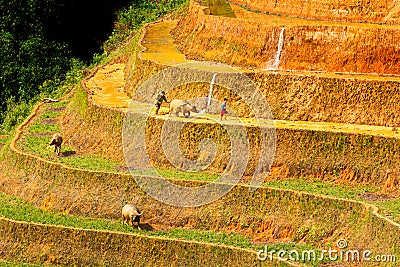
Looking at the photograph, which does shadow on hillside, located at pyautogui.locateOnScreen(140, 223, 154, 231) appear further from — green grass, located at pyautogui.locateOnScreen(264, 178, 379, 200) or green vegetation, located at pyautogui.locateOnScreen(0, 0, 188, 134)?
green vegetation, located at pyautogui.locateOnScreen(0, 0, 188, 134)

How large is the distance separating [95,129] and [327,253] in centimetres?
1280

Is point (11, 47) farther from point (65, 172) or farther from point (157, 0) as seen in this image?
point (65, 172)

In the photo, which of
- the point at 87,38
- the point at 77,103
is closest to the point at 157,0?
the point at 87,38

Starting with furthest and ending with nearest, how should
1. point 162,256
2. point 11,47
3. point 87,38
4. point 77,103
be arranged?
point 87,38
point 11,47
point 77,103
point 162,256

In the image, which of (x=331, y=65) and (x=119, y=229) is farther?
(x=331, y=65)

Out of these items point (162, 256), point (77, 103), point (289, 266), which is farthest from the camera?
point (77, 103)

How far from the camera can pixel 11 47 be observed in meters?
58.8
